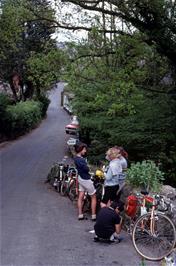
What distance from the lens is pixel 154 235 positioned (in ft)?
26.0

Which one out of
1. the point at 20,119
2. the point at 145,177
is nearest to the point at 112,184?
the point at 145,177

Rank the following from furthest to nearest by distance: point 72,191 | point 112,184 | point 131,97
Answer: point 131,97 → point 72,191 → point 112,184

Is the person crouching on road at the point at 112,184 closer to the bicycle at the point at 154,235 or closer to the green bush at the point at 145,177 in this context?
the green bush at the point at 145,177

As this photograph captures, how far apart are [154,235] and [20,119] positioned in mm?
28560

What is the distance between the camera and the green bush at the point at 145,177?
958 centimetres

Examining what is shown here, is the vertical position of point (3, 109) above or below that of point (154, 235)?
above

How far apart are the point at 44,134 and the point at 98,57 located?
22204mm

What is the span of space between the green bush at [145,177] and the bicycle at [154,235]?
4.72 feet

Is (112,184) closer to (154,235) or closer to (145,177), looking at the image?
(145,177)

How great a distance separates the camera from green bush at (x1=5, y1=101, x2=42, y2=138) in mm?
32938

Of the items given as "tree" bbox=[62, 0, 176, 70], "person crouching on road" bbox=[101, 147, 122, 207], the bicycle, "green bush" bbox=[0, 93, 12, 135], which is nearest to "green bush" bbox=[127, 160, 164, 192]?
"person crouching on road" bbox=[101, 147, 122, 207]

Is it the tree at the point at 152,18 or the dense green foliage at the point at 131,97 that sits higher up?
the tree at the point at 152,18

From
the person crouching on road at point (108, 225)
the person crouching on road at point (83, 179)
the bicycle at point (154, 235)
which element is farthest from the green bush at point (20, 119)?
the bicycle at point (154, 235)

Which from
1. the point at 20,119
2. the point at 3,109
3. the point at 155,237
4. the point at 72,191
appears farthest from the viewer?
the point at 20,119
